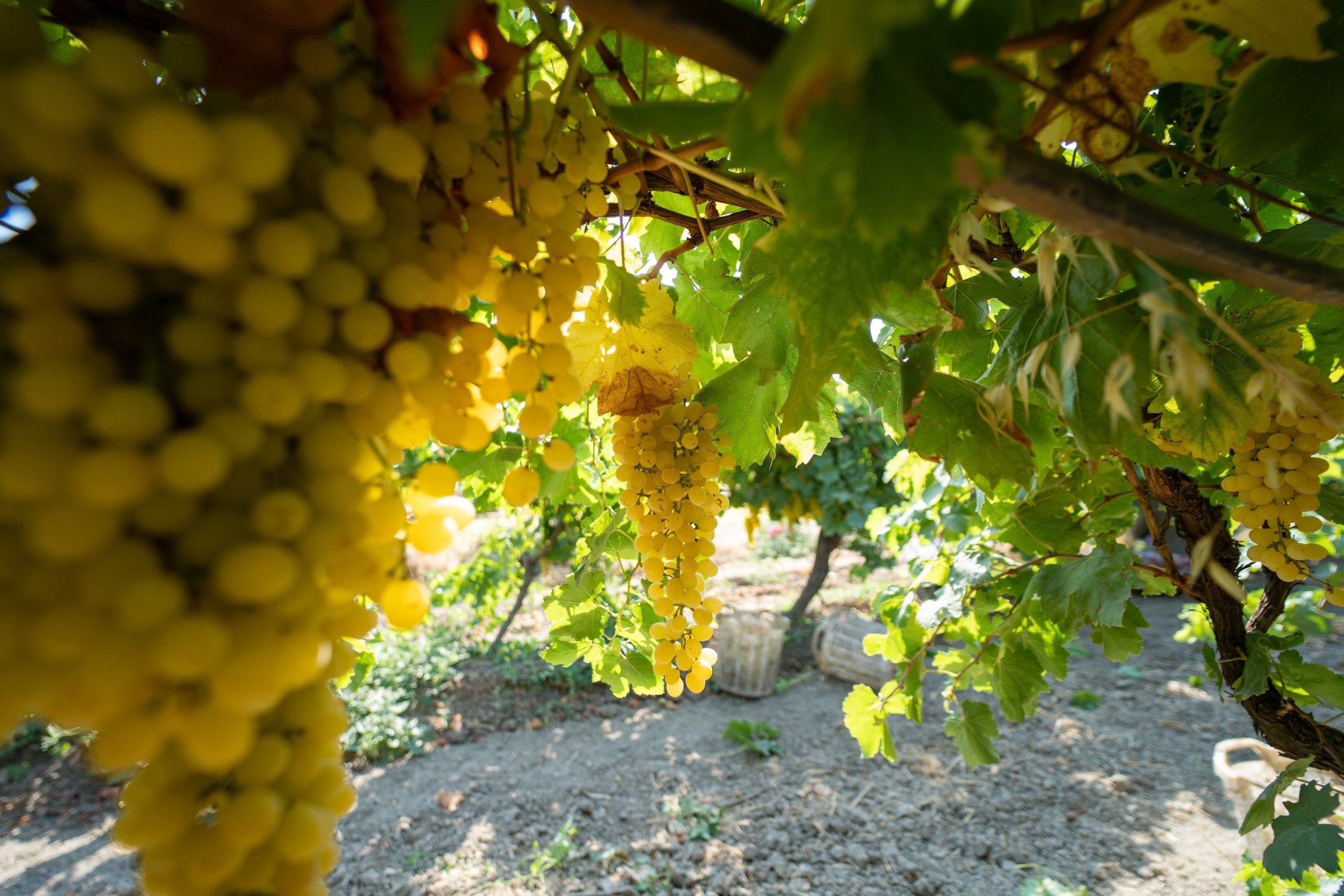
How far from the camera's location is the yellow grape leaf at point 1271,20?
18.8 inches

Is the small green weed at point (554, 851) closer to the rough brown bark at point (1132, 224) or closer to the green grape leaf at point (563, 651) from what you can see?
the green grape leaf at point (563, 651)

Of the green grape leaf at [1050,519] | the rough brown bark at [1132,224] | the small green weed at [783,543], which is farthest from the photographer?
the small green weed at [783,543]

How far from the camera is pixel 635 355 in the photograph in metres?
0.88

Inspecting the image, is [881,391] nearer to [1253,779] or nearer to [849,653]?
[1253,779]

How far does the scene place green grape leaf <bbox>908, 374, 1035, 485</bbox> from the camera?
768 mm

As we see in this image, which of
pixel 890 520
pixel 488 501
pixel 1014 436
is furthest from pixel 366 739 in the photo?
pixel 1014 436

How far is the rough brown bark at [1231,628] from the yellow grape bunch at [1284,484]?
1.09ft

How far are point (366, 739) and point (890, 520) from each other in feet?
11.2

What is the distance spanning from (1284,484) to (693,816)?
115 inches

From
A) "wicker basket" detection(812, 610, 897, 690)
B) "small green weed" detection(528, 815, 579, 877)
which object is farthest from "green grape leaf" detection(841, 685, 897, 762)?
"wicker basket" detection(812, 610, 897, 690)

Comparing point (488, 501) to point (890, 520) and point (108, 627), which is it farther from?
point (890, 520)

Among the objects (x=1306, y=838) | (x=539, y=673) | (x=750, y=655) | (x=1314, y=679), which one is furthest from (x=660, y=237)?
(x=539, y=673)

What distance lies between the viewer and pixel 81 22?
1.52 ft

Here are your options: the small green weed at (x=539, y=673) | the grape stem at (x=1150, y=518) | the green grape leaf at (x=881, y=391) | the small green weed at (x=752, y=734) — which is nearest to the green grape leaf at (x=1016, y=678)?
Result: the grape stem at (x=1150, y=518)
